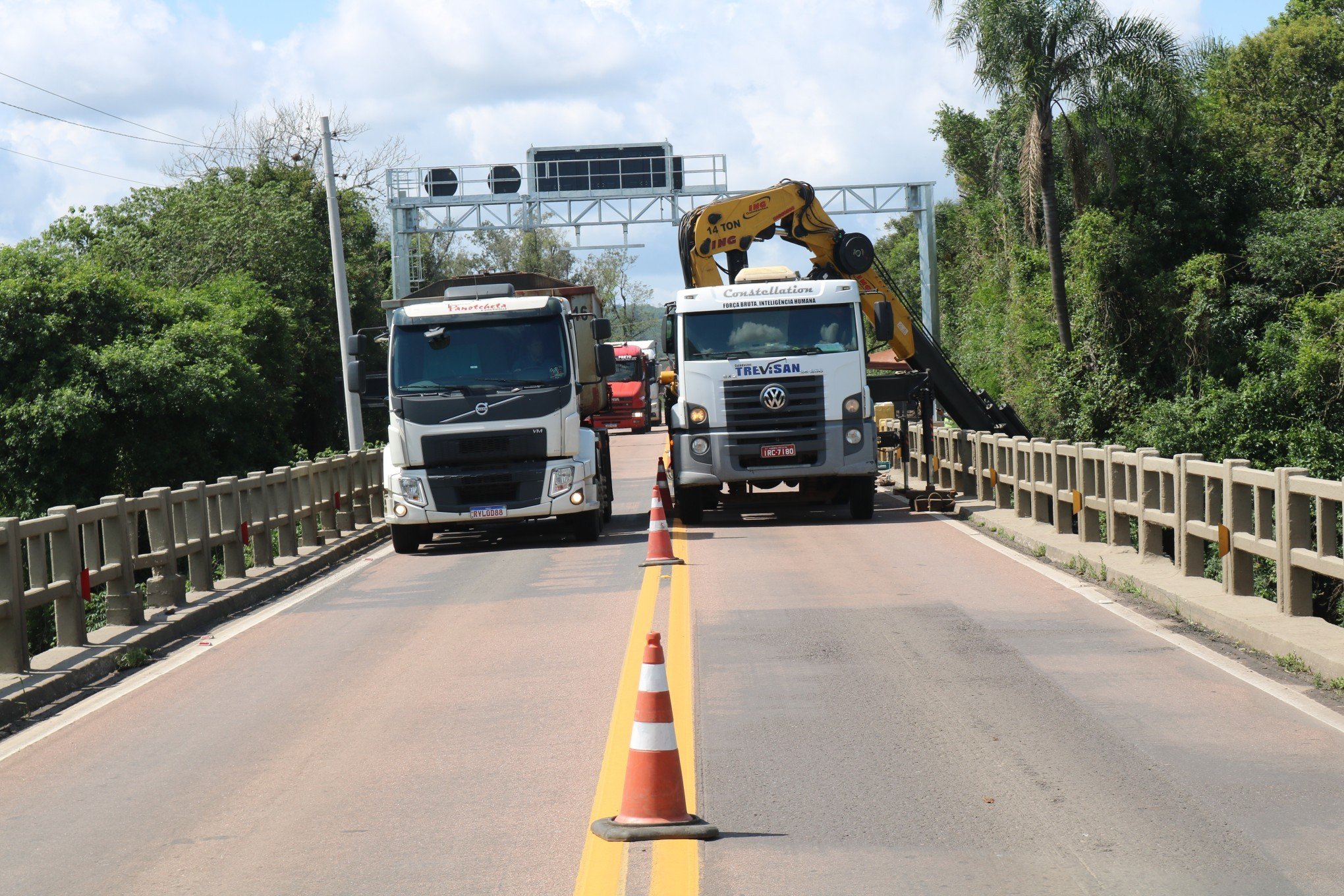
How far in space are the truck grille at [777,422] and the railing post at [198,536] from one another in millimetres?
7584

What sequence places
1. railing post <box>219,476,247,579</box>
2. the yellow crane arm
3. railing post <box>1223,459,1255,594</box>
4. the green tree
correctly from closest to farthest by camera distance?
railing post <box>1223,459,1255,594</box> → railing post <box>219,476,247,579</box> → the yellow crane arm → the green tree

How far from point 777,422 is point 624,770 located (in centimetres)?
1279

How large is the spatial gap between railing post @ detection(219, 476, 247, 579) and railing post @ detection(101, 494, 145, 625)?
2.78 metres

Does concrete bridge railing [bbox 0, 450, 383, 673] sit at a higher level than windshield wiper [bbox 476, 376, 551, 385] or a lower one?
lower

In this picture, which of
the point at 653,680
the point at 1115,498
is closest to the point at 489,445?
the point at 1115,498

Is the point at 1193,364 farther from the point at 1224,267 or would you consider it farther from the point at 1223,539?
the point at 1223,539

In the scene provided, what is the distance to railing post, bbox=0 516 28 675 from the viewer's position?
9.70 metres

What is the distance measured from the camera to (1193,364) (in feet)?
111

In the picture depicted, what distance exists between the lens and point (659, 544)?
606 inches

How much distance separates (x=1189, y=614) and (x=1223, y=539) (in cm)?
63

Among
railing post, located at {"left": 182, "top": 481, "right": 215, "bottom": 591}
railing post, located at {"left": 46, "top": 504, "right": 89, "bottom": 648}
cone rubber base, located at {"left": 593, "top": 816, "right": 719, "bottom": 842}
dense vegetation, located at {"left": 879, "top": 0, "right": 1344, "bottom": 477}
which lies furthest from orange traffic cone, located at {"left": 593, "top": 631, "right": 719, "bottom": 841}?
dense vegetation, located at {"left": 879, "top": 0, "right": 1344, "bottom": 477}

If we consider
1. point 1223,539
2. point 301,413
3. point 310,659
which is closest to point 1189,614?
point 1223,539

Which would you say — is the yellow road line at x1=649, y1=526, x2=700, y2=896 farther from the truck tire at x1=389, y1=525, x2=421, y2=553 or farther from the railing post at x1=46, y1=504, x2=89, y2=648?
the truck tire at x1=389, y1=525, x2=421, y2=553

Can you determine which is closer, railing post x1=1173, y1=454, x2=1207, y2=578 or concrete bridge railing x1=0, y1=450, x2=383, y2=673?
concrete bridge railing x1=0, y1=450, x2=383, y2=673
